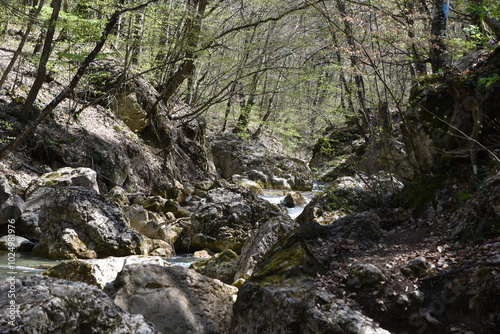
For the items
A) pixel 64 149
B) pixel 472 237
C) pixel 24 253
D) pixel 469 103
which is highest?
pixel 469 103

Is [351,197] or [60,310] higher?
[351,197]

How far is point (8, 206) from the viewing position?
7.48 meters

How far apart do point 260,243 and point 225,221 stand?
10.6ft

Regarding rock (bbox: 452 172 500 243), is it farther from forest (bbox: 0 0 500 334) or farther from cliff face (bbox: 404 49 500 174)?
cliff face (bbox: 404 49 500 174)

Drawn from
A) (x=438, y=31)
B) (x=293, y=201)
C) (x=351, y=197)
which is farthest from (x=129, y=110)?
(x=438, y=31)

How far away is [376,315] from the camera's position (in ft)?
10.7

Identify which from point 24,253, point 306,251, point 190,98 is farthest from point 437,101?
point 190,98

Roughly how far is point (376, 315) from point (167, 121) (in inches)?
529

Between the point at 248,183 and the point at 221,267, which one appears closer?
the point at 221,267

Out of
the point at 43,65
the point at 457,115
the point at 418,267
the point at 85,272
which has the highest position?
the point at 43,65

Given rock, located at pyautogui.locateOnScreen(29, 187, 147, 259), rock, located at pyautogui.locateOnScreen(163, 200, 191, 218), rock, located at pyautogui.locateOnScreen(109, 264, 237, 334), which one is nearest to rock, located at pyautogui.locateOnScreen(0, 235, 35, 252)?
rock, located at pyautogui.locateOnScreen(29, 187, 147, 259)

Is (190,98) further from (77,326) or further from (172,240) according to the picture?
(77,326)

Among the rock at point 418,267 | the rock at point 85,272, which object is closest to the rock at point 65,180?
the rock at point 85,272

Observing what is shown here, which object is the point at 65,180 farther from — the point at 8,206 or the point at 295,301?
the point at 295,301
